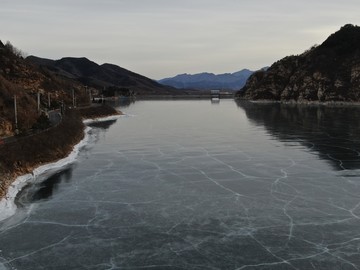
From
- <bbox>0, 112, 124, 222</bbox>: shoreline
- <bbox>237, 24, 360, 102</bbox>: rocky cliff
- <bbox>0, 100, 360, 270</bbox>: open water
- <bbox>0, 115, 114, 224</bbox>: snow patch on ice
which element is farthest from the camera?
<bbox>237, 24, 360, 102</bbox>: rocky cliff

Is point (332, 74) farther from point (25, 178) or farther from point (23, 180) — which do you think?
Result: point (23, 180)

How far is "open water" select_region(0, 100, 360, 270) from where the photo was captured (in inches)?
771

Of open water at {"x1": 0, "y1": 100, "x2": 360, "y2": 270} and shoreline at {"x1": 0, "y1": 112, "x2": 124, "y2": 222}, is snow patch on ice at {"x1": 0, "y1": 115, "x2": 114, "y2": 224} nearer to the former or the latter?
shoreline at {"x1": 0, "y1": 112, "x2": 124, "y2": 222}

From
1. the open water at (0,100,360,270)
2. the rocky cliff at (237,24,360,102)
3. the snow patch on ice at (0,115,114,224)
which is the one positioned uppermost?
the rocky cliff at (237,24,360,102)

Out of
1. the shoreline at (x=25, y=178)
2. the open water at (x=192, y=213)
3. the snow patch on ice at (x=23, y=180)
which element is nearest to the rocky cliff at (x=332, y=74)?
the open water at (x=192, y=213)

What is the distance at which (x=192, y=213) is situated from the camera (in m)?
25.8

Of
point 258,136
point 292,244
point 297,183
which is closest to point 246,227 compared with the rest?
point 292,244

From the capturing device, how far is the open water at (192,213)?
64.2 ft

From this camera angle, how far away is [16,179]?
33.3 meters

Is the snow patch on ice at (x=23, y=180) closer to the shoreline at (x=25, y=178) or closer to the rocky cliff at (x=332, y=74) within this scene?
the shoreline at (x=25, y=178)

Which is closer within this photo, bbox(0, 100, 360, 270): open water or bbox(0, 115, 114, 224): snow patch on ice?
bbox(0, 100, 360, 270): open water

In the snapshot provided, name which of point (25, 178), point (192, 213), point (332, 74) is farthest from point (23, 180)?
point (332, 74)

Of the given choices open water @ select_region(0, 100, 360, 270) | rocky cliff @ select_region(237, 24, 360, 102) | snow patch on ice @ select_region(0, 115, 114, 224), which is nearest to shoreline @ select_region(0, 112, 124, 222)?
snow patch on ice @ select_region(0, 115, 114, 224)

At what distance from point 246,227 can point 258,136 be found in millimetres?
41570
